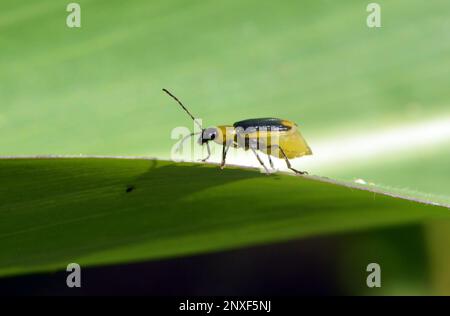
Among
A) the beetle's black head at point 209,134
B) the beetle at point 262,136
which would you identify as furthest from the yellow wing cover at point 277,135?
the beetle's black head at point 209,134

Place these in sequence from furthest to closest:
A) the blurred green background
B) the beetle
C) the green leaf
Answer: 1. the beetle
2. the blurred green background
3. the green leaf

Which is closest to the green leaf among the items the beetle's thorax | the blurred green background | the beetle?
the blurred green background

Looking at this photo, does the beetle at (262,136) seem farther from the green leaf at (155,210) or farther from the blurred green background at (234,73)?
the green leaf at (155,210)

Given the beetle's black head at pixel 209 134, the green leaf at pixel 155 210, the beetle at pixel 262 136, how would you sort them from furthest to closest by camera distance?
the beetle's black head at pixel 209 134 → the beetle at pixel 262 136 → the green leaf at pixel 155 210

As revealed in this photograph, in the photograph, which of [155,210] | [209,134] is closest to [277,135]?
[209,134]

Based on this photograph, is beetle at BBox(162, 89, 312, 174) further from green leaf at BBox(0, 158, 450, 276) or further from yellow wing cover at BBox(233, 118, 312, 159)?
green leaf at BBox(0, 158, 450, 276)

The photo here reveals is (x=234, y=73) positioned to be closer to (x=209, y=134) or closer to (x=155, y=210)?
(x=209, y=134)

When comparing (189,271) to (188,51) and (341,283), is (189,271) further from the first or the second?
(188,51)
